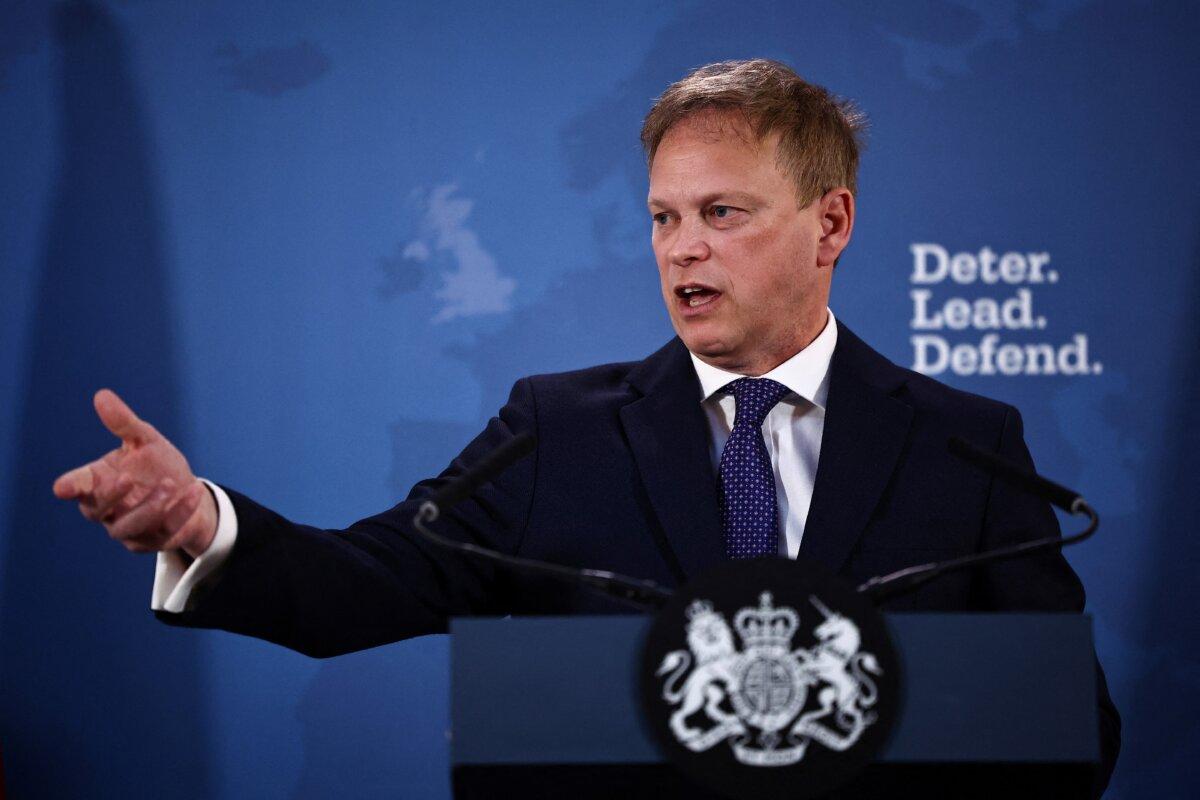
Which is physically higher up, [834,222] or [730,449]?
[834,222]

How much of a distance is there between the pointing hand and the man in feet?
0.60

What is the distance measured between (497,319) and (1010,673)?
5.23 ft

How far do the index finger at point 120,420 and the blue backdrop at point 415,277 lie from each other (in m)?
1.27

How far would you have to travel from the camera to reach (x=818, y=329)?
1.73m

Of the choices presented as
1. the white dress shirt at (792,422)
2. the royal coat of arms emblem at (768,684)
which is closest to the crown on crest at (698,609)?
the royal coat of arms emblem at (768,684)

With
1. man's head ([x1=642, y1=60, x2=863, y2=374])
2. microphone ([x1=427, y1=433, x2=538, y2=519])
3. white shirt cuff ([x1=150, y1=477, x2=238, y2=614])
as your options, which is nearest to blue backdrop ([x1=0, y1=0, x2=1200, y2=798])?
man's head ([x1=642, y1=60, x2=863, y2=374])

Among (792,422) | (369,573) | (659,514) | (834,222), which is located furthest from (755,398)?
(369,573)

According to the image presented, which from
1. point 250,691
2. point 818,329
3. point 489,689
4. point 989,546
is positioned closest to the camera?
point 489,689

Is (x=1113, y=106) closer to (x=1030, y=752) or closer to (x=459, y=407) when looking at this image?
(x=459, y=407)

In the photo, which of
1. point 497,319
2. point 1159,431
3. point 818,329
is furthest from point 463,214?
point 1159,431

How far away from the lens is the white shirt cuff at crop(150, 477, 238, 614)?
1.14 meters

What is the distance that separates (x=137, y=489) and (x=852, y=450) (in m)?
0.84

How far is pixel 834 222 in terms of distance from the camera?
69.5 inches

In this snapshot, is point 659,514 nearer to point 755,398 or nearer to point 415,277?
point 755,398
